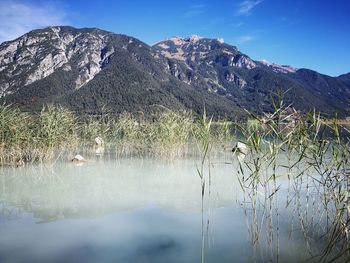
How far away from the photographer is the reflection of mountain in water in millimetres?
8578

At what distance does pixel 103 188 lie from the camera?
10742 millimetres

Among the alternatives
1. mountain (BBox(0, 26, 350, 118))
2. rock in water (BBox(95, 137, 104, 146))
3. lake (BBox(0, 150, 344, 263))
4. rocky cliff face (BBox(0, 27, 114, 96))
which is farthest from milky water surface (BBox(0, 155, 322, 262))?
rocky cliff face (BBox(0, 27, 114, 96))

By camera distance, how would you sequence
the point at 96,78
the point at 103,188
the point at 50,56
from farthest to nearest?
the point at 50,56 → the point at 96,78 → the point at 103,188

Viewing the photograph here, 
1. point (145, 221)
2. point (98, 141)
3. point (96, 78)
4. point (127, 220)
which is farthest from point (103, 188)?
point (96, 78)

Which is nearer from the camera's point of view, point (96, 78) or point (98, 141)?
point (98, 141)

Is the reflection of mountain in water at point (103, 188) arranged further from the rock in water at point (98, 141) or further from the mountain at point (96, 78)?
the mountain at point (96, 78)

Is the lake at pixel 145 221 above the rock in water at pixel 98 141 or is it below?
below

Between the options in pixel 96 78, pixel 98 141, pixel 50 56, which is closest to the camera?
pixel 98 141

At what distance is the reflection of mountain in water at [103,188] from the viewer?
8.58 m

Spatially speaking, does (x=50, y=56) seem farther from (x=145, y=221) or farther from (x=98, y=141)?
(x=145, y=221)

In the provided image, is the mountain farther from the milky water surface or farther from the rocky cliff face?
the milky water surface

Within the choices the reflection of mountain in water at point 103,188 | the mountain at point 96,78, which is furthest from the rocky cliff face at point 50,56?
the reflection of mountain in water at point 103,188

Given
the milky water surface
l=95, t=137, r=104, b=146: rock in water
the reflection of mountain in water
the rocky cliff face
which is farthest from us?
the rocky cliff face

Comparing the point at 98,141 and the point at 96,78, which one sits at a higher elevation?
the point at 96,78
